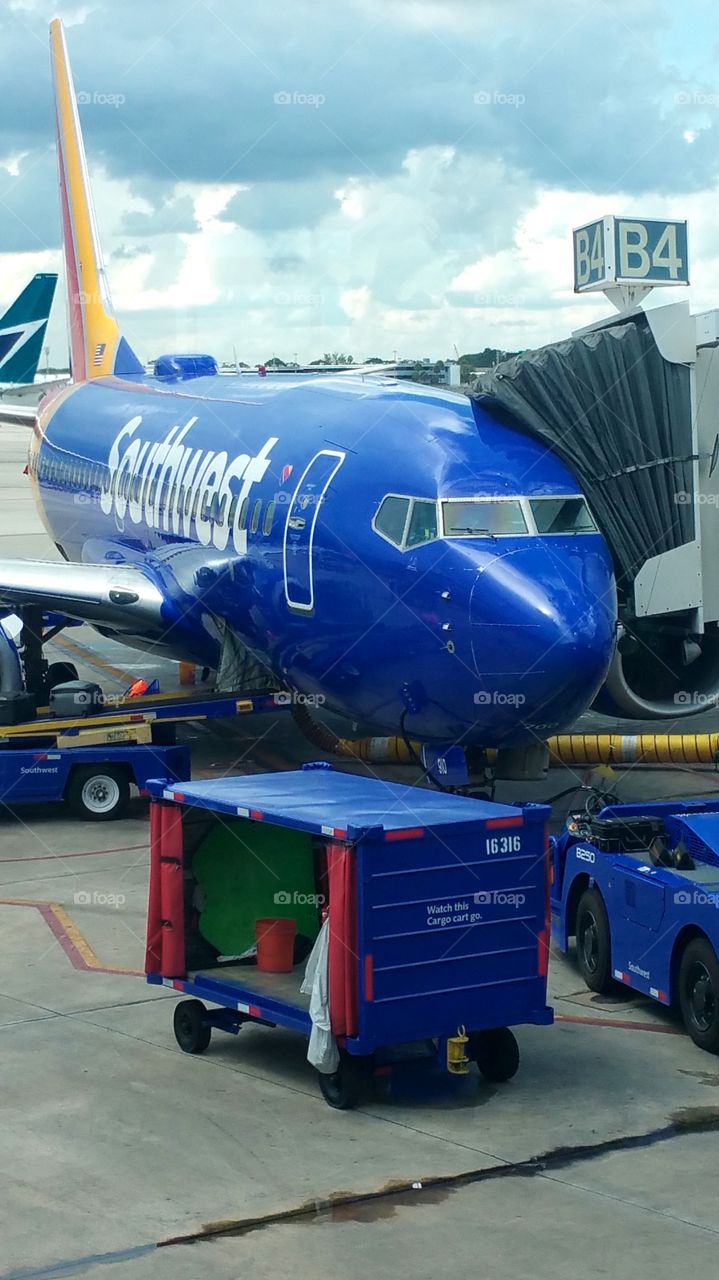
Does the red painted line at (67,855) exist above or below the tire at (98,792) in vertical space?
below

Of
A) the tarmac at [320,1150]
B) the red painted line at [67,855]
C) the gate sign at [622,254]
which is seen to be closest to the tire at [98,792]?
the red painted line at [67,855]

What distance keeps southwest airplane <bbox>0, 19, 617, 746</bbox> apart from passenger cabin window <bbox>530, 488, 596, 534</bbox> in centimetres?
3

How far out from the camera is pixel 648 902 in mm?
12852

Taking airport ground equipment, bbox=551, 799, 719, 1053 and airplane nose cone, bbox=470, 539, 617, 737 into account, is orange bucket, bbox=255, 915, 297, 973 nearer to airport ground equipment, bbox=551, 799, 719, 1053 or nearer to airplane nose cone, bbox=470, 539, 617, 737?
airport ground equipment, bbox=551, 799, 719, 1053

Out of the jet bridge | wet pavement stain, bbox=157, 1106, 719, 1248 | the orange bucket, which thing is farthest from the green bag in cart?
the jet bridge

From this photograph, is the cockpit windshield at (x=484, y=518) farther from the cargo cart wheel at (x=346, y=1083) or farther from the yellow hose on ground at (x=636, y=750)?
the cargo cart wheel at (x=346, y=1083)

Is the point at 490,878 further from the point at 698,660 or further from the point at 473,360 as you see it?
the point at 473,360

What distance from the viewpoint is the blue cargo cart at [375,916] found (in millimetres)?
10898

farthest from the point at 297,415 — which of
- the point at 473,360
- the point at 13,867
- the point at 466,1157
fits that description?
the point at 473,360

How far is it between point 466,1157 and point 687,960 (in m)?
2.97

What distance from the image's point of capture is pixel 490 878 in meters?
11.4

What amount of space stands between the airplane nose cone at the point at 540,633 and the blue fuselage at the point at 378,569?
0.05 ft

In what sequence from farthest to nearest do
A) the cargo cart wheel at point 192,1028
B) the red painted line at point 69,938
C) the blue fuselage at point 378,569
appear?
the blue fuselage at point 378,569 → the red painted line at point 69,938 → the cargo cart wheel at point 192,1028

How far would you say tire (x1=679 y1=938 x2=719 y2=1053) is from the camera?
39.1 feet
